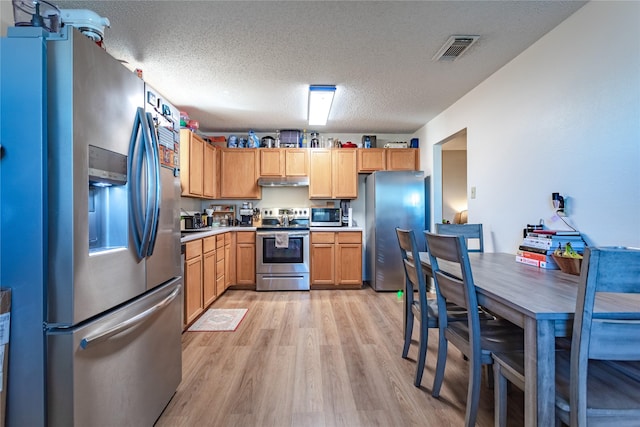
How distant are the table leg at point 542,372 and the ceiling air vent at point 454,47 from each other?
2012mm

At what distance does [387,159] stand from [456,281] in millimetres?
3272

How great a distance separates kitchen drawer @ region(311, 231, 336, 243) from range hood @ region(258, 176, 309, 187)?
2.76 feet

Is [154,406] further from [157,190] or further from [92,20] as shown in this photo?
[92,20]

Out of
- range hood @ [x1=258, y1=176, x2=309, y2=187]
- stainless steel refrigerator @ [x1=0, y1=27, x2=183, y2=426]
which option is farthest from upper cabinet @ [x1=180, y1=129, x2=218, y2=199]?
stainless steel refrigerator @ [x1=0, y1=27, x2=183, y2=426]

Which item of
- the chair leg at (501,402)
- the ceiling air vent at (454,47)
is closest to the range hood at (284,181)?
the ceiling air vent at (454,47)

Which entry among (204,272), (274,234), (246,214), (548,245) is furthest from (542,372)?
(246,214)

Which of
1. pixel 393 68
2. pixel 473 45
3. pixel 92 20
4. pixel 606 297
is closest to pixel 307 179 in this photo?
pixel 393 68

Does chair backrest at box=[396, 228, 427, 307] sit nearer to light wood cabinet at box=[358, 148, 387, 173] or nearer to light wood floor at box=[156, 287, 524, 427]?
light wood floor at box=[156, 287, 524, 427]

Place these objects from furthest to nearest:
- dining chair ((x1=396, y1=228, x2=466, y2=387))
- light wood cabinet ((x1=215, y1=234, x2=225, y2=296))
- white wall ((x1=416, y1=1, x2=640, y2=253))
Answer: light wood cabinet ((x1=215, y1=234, x2=225, y2=296)), dining chair ((x1=396, y1=228, x2=466, y2=387)), white wall ((x1=416, y1=1, x2=640, y2=253))

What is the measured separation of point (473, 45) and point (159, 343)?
2904 mm

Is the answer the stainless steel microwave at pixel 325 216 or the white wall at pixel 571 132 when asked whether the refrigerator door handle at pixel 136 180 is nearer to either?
the white wall at pixel 571 132

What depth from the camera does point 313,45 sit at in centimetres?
217

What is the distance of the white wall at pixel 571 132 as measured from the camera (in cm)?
153

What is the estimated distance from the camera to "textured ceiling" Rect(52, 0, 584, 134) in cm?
179
